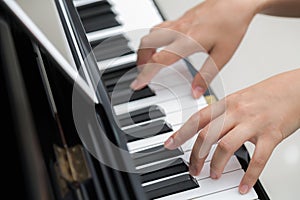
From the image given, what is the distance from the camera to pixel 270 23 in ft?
4.39

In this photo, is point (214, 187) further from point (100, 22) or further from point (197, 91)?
point (100, 22)

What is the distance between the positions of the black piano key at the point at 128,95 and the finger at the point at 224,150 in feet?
0.59

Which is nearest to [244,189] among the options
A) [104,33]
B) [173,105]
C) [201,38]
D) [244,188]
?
[244,188]

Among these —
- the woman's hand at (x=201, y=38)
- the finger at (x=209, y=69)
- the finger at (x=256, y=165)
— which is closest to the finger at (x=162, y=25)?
the woman's hand at (x=201, y=38)

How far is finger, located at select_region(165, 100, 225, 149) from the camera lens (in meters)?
0.79

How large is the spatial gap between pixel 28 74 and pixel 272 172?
2.00ft

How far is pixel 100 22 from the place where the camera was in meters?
1.04

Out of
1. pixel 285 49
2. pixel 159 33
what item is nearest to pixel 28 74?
pixel 159 33

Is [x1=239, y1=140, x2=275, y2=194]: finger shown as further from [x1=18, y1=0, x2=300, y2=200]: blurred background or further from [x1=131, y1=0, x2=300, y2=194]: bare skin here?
[x1=18, y1=0, x2=300, y2=200]: blurred background

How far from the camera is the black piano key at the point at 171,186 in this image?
75cm

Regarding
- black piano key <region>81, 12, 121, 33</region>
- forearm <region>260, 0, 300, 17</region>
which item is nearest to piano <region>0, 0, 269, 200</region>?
black piano key <region>81, 12, 121, 33</region>

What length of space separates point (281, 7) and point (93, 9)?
0.40m

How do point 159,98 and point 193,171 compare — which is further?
point 159,98

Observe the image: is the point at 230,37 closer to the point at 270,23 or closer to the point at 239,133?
the point at 239,133
